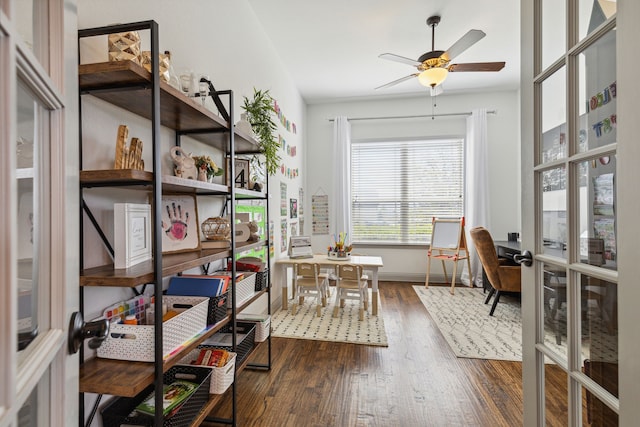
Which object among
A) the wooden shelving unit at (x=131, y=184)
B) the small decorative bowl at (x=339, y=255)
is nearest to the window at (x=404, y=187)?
the small decorative bowl at (x=339, y=255)

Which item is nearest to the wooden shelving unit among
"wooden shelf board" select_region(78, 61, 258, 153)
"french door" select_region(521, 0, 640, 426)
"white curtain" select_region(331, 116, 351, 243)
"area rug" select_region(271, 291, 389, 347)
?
"wooden shelf board" select_region(78, 61, 258, 153)

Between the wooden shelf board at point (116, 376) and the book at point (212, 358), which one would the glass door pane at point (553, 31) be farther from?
the book at point (212, 358)

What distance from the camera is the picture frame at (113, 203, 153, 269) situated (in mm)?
1066

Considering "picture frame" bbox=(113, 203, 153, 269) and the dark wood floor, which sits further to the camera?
the dark wood floor

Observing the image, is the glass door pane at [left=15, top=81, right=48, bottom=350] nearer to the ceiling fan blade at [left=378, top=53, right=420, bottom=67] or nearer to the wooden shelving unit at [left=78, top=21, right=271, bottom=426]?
A: the wooden shelving unit at [left=78, top=21, right=271, bottom=426]

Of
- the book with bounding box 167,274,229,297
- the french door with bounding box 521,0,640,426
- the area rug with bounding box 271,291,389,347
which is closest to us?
the french door with bounding box 521,0,640,426

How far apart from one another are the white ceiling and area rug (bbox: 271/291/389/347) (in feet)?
9.80

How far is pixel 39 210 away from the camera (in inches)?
21.7

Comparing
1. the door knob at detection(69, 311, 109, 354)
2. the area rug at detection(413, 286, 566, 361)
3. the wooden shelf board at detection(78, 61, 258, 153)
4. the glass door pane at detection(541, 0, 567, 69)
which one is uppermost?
the glass door pane at detection(541, 0, 567, 69)

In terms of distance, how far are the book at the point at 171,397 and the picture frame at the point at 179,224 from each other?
23.6 inches

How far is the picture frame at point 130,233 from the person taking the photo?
1066 mm

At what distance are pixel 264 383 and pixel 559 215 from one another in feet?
6.24

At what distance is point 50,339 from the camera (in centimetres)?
54

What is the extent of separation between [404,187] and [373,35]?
251 centimetres
